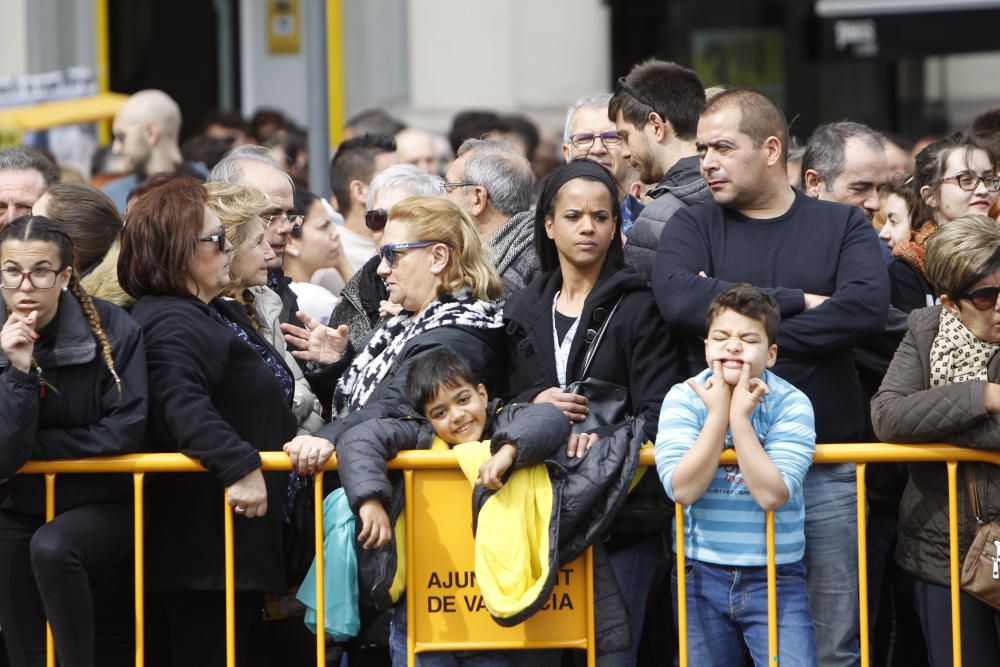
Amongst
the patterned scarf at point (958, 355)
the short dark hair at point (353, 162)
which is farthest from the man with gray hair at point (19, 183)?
the patterned scarf at point (958, 355)

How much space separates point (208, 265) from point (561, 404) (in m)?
1.25

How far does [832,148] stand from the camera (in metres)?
6.83

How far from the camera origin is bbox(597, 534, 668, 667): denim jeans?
551cm

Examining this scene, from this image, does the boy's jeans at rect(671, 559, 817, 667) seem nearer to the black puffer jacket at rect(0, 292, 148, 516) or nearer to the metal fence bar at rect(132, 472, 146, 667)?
the metal fence bar at rect(132, 472, 146, 667)

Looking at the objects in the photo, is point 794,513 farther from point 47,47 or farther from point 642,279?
point 47,47

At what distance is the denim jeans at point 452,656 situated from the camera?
211 inches

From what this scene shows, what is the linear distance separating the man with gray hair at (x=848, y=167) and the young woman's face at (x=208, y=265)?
2514 millimetres

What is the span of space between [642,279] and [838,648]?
1350mm

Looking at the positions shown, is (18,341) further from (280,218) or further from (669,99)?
(669,99)

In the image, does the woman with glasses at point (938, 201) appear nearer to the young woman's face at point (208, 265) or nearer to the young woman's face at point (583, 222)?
the young woman's face at point (583, 222)

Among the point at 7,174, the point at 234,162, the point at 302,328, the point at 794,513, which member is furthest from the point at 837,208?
the point at 7,174

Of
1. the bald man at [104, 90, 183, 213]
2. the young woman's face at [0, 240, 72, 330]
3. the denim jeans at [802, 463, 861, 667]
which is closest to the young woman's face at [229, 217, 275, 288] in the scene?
the young woman's face at [0, 240, 72, 330]

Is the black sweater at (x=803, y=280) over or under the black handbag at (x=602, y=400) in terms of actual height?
over

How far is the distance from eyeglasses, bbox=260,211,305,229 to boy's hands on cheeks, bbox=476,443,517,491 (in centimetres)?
152
